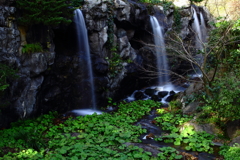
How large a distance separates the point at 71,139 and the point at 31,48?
12.8 ft

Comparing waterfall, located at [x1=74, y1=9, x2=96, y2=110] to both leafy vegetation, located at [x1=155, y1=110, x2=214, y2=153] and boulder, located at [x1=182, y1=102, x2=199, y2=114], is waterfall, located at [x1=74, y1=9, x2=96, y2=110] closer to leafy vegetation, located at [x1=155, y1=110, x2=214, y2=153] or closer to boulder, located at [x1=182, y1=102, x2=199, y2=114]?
leafy vegetation, located at [x1=155, y1=110, x2=214, y2=153]

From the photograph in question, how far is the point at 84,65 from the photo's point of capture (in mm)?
10164

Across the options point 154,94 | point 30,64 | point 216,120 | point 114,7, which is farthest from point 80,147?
point 114,7

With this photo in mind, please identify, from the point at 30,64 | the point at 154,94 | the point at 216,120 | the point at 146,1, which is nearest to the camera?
the point at 216,120

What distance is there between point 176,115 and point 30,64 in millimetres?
6341

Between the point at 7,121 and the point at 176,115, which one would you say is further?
the point at 176,115

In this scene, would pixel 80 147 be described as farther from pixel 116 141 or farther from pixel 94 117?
pixel 94 117

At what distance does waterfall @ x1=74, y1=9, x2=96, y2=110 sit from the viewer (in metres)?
10.1

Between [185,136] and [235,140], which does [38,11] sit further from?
[235,140]

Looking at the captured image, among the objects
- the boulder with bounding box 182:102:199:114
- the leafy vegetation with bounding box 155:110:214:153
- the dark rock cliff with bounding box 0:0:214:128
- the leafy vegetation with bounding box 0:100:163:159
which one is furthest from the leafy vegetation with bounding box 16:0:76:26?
the boulder with bounding box 182:102:199:114

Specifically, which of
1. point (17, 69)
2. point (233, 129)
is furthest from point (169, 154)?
point (17, 69)

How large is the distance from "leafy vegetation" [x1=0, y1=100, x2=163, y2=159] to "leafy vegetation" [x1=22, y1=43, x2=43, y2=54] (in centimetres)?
260

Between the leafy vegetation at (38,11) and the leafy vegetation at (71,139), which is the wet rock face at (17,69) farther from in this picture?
the leafy vegetation at (71,139)

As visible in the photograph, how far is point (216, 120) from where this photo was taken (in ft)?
22.0
